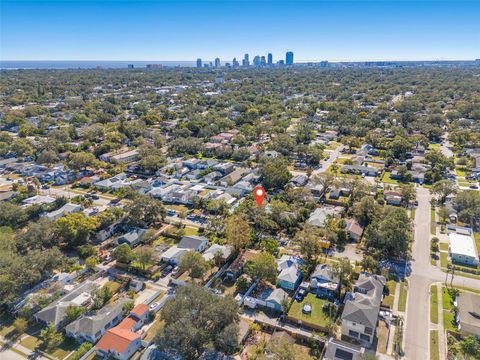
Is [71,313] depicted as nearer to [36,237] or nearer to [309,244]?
[36,237]

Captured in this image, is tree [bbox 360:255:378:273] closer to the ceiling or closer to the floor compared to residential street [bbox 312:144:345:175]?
closer to the floor

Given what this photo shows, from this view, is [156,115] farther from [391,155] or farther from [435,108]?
[435,108]

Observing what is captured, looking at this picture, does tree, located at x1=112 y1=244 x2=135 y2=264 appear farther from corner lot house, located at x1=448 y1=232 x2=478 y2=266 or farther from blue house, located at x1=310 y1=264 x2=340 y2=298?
corner lot house, located at x1=448 y1=232 x2=478 y2=266

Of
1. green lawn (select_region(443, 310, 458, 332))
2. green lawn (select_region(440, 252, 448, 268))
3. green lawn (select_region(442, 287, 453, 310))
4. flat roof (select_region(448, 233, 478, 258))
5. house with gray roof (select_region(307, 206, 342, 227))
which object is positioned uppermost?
house with gray roof (select_region(307, 206, 342, 227))

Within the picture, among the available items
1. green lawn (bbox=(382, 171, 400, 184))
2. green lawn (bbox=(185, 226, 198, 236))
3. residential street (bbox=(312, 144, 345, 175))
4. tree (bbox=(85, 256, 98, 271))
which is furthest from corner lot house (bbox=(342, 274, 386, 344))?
residential street (bbox=(312, 144, 345, 175))

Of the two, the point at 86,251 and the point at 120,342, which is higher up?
the point at 86,251

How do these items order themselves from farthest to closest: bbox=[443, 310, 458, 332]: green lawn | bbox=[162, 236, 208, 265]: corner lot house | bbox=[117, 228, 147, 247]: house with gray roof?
bbox=[117, 228, 147, 247]: house with gray roof < bbox=[162, 236, 208, 265]: corner lot house < bbox=[443, 310, 458, 332]: green lawn

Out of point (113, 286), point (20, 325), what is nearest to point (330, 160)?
point (113, 286)

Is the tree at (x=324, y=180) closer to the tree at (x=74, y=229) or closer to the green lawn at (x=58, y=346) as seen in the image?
the tree at (x=74, y=229)
